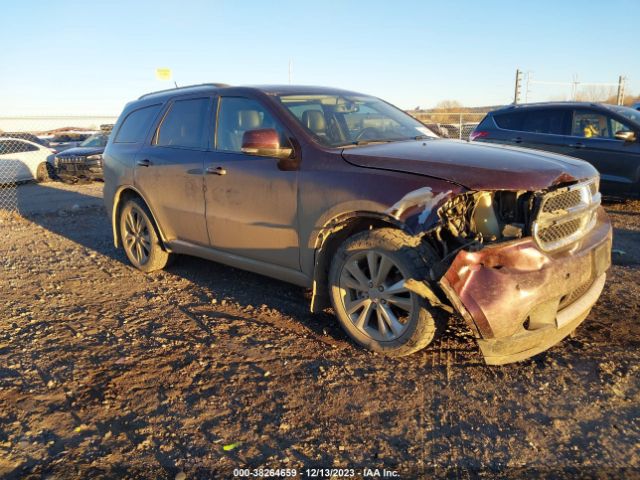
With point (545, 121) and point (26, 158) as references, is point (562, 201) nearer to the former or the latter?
point (545, 121)

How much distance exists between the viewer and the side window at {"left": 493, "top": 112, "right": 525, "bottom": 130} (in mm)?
8546

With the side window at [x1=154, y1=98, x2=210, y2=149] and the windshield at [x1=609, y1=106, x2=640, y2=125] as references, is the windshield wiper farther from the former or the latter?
the windshield at [x1=609, y1=106, x2=640, y2=125]

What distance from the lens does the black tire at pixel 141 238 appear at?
17.2 ft

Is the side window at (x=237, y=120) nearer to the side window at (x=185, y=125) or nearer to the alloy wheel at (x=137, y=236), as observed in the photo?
the side window at (x=185, y=125)

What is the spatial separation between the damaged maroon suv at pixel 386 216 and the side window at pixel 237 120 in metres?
0.01

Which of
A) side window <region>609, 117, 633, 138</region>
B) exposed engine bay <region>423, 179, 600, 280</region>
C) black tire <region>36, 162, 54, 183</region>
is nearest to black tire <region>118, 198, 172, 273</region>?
exposed engine bay <region>423, 179, 600, 280</region>

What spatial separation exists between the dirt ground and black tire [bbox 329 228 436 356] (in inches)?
5.3

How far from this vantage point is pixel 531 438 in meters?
2.50

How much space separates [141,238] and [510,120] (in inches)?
253

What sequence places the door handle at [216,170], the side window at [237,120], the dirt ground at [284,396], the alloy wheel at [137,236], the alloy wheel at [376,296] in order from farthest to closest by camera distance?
the alloy wheel at [137,236] → the door handle at [216,170] → the side window at [237,120] → the alloy wheel at [376,296] → the dirt ground at [284,396]

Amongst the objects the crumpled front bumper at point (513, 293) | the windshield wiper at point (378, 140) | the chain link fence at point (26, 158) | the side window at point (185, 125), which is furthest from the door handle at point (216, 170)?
the chain link fence at point (26, 158)

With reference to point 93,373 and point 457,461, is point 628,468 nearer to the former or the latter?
point 457,461

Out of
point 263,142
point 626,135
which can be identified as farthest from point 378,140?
point 626,135

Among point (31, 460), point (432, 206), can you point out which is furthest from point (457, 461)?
point (31, 460)
